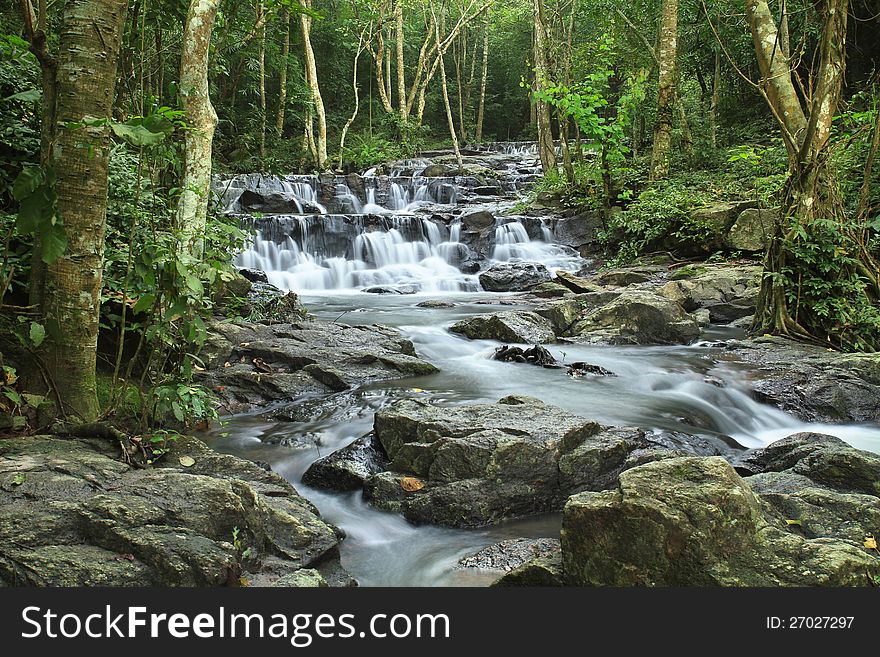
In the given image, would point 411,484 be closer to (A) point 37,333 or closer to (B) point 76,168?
(A) point 37,333

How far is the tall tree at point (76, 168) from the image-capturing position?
3.22 m

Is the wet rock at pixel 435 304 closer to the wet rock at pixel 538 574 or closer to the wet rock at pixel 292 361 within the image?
the wet rock at pixel 292 361

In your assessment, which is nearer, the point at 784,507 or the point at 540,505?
the point at 784,507

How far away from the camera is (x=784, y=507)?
10.6ft

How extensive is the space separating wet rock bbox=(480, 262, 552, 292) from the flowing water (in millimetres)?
339

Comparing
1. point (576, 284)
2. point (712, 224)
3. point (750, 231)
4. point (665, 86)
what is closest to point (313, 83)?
point (665, 86)

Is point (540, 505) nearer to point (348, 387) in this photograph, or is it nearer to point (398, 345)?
point (348, 387)

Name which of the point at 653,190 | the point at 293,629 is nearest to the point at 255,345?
the point at 293,629

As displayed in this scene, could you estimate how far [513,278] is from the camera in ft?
43.1

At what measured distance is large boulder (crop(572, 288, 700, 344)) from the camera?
336 inches

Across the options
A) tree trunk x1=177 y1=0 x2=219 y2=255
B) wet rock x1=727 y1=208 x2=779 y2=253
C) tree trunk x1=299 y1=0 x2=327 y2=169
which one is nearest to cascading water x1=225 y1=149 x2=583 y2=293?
wet rock x1=727 y1=208 x2=779 y2=253

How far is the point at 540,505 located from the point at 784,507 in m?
1.35

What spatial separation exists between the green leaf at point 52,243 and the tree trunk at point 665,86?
45.0 feet

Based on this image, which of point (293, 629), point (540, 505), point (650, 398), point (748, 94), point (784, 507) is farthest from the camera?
point (748, 94)
